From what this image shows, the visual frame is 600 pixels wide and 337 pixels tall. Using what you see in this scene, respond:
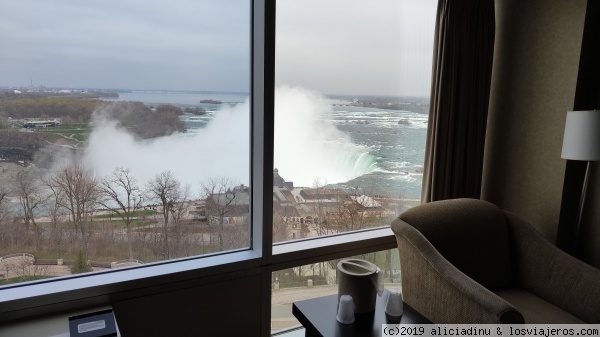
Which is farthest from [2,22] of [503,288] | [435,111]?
[503,288]

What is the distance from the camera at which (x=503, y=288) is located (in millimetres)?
2031

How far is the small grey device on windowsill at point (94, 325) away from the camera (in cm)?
134

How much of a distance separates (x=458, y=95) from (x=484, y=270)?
1.08m

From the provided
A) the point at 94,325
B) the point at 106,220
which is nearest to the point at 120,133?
the point at 106,220

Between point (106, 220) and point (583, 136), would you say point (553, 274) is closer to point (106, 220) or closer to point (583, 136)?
point (583, 136)

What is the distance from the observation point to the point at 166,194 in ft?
5.91

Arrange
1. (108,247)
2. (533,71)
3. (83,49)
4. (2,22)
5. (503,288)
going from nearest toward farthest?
(2,22) < (83,49) < (108,247) < (503,288) < (533,71)

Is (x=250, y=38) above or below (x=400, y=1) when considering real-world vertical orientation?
below

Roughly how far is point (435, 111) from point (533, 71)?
636mm

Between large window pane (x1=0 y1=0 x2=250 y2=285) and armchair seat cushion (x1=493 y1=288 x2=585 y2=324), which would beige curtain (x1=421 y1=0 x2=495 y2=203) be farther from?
large window pane (x1=0 y1=0 x2=250 y2=285)

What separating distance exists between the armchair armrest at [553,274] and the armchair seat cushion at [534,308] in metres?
0.04

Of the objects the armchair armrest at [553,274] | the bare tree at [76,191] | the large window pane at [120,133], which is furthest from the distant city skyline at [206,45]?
the armchair armrest at [553,274]

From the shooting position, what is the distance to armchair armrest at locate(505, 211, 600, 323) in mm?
1723

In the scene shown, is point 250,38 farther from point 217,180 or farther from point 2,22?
point 2,22
